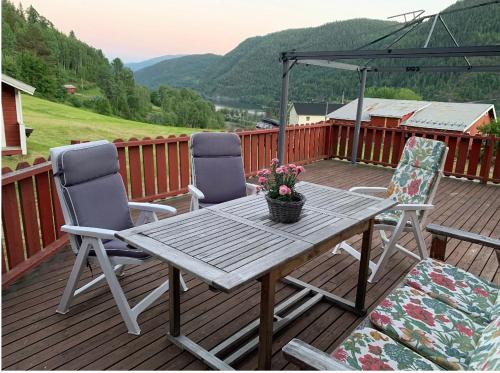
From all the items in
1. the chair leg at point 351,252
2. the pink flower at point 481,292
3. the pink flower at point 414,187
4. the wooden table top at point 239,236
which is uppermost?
the wooden table top at point 239,236

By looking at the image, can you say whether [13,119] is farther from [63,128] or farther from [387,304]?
[387,304]

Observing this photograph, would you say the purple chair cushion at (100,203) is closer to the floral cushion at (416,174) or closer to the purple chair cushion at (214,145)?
the purple chair cushion at (214,145)

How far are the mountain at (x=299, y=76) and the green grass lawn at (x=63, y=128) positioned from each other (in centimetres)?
785

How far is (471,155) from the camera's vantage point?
629 centimetres

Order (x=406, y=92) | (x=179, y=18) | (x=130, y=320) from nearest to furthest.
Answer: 1. (x=130, y=320)
2. (x=179, y=18)
3. (x=406, y=92)

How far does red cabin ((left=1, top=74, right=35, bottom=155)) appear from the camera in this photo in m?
10.8

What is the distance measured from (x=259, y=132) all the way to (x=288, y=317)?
13.6ft

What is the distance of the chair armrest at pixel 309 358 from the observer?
1098mm

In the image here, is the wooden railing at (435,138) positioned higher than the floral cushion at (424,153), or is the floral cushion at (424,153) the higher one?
the floral cushion at (424,153)

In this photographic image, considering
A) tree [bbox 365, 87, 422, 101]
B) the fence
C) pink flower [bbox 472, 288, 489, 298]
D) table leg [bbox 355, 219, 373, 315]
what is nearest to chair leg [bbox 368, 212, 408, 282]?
table leg [bbox 355, 219, 373, 315]

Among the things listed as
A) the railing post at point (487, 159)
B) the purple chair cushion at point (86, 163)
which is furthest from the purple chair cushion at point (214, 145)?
the railing post at point (487, 159)

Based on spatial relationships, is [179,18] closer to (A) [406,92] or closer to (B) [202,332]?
(B) [202,332]

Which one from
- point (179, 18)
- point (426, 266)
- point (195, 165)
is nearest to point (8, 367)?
point (195, 165)

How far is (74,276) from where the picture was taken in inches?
86.1
